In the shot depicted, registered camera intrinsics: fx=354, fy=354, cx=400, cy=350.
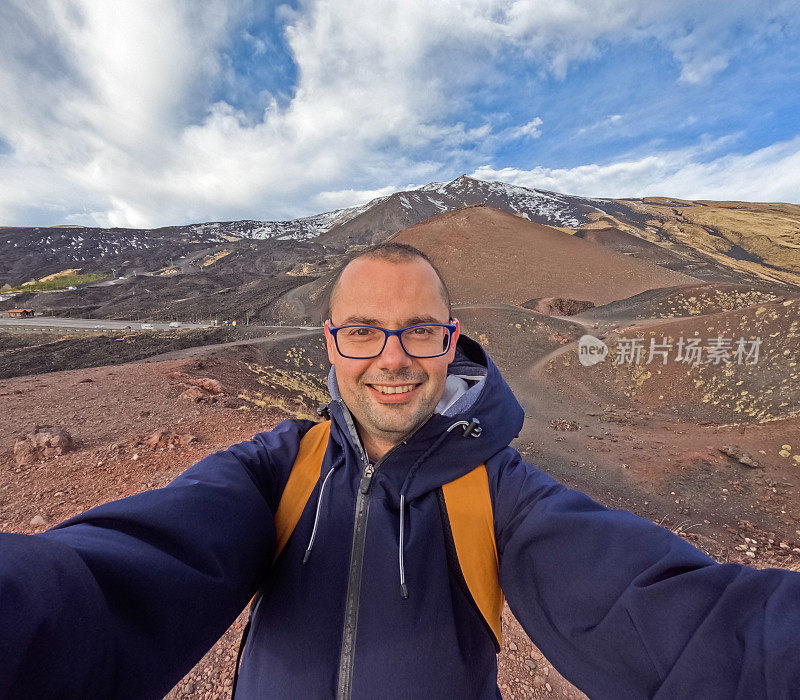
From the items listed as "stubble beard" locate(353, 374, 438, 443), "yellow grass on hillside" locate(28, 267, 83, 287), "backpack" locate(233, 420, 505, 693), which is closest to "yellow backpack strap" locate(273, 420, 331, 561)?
"backpack" locate(233, 420, 505, 693)

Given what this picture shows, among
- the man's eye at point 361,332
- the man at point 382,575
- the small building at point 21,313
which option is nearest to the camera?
the man at point 382,575

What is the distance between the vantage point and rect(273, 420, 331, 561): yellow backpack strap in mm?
1611

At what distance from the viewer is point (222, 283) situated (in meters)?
51.0

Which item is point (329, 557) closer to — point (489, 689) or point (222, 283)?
point (489, 689)

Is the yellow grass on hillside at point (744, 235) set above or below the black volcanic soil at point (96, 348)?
above

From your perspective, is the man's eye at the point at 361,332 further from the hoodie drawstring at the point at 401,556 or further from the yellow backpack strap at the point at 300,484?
the hoodie drawstring at the point at 401,556

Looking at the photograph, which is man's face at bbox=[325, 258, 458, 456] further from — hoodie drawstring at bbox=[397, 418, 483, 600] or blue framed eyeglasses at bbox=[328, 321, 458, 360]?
hoodie drawstring at bbox=[397, 418, 483, 600]

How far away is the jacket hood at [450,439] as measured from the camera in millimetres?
1648

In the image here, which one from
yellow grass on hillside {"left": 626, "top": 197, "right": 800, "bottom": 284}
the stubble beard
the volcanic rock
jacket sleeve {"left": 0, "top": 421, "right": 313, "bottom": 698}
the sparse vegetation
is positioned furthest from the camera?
the sparse vegetation

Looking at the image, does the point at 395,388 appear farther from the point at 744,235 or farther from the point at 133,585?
the point at 744,235

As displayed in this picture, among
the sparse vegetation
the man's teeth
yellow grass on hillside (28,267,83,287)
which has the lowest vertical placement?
the man's teeth

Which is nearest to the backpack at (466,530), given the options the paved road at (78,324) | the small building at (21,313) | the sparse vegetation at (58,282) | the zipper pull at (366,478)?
the zipper pull at (366,478)

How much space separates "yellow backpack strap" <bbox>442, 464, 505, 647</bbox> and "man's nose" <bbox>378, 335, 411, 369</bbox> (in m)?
0.62

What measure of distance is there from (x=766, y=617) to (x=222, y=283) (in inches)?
2268
